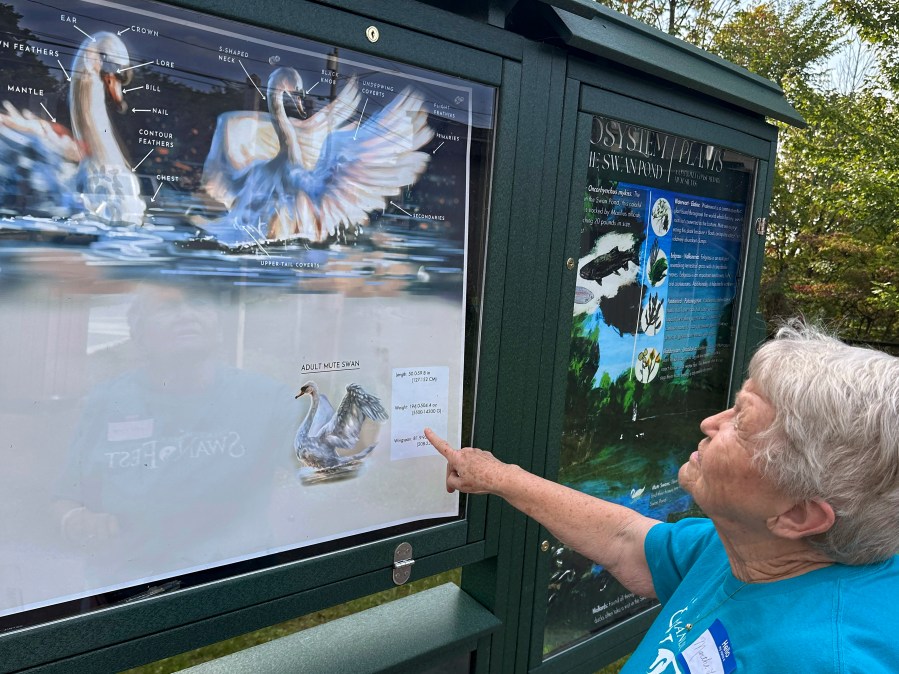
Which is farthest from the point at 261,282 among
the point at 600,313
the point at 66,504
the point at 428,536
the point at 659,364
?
the point at 659,364

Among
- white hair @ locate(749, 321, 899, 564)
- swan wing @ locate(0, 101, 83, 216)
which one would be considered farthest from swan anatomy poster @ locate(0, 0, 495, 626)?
white hair @ locate(749, 321, 899, 564)

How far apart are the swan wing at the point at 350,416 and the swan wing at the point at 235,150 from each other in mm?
527

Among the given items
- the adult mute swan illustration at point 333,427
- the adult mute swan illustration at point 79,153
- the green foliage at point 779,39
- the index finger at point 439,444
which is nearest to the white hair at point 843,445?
the index finger at point 439,444

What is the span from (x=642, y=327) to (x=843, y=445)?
1243 mm

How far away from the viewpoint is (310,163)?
1.51 meters

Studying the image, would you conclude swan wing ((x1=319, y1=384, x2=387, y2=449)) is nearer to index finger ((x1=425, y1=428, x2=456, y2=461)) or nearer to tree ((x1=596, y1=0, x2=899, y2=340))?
index finger ((x1=425, y1=428, x2=456, y2=461))

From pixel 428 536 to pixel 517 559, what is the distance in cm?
41

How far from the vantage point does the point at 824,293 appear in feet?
38.7

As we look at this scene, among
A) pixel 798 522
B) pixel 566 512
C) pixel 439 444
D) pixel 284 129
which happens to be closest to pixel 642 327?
pixel 566 512

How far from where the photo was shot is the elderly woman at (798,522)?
1142 millimetres

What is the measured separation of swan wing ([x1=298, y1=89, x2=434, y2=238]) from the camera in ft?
5.05

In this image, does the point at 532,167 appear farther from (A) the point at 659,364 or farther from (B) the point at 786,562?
(B) the point at 786,562

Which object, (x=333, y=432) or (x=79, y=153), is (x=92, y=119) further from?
(x=333, y=432)

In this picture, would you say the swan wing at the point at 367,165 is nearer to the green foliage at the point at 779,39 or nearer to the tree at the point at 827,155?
the tree at the point at 827,155
